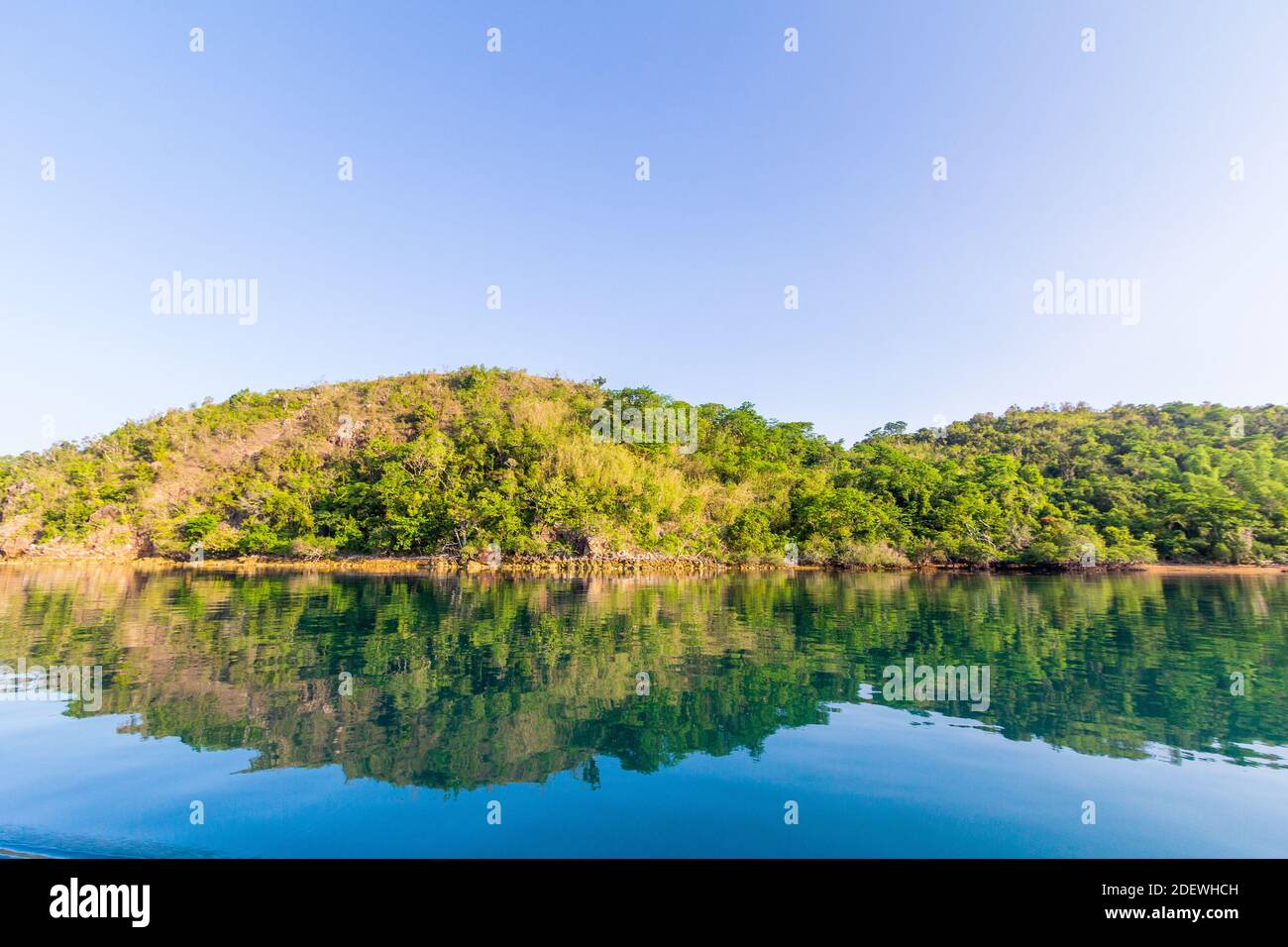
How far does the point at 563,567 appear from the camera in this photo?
1959 inches

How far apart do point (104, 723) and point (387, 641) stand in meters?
7.26

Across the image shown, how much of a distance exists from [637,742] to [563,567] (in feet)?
135

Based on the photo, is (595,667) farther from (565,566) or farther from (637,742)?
(565,566)

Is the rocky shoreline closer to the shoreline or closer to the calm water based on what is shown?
the shoreline

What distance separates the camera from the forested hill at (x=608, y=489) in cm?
5141

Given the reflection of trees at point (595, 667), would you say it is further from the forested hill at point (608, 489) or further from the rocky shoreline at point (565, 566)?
the forested hill at point (608, 489)

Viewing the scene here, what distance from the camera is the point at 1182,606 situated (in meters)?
27.2

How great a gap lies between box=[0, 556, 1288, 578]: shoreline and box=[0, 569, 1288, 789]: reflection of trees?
19620 mm
